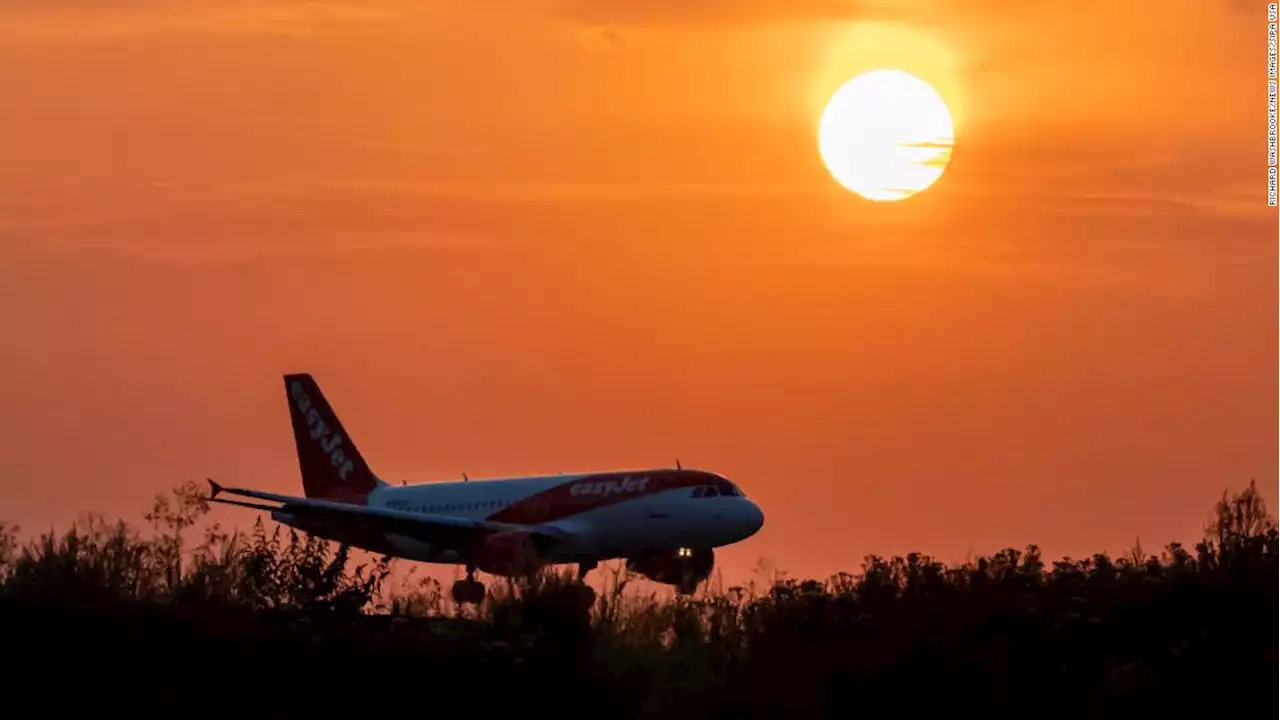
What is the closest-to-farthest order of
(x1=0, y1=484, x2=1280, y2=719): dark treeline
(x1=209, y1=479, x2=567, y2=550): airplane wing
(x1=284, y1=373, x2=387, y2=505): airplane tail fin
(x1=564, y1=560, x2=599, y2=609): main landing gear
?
(x1=0, y1=484, x2=1280, y2=719): dark treeline, (x1=564, y1=560, x2=599, y2=609): main landing gear, (x1=209, y1=479, x2=567, y2=550): airplane wing, (x1=284, y1=373, x2=387, y2=505): airplane tail fin

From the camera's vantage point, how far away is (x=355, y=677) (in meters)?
20.1

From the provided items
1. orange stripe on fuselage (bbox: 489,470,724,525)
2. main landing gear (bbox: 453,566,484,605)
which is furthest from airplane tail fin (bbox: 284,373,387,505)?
main landing gear (bbox: 453,566,484,605)

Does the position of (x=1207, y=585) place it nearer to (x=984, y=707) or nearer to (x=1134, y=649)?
(x=1134, y=649)

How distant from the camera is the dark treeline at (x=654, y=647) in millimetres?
19672

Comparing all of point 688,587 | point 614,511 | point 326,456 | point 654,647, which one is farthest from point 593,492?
point 654,647

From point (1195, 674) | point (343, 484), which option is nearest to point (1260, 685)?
point (1195, 674)

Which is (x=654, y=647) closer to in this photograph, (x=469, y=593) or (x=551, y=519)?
(x=469, y=593)

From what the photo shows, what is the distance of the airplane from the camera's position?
2170 inches

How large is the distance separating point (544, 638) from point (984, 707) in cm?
474

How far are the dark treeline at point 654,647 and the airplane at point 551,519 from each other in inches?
966

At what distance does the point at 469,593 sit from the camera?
83.5 ft

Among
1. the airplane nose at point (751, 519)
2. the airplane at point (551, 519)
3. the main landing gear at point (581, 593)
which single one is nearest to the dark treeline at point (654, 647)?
the main landing gear at point (581, 593)

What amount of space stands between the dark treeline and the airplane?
2455cm

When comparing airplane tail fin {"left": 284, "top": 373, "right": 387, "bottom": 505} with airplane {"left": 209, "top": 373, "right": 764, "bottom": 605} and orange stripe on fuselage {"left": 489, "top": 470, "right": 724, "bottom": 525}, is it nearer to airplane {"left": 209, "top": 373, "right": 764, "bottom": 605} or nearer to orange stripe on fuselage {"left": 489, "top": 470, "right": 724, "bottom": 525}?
airplane {"left": 209, "top": 373, "right": 764, "bottom": 605}
